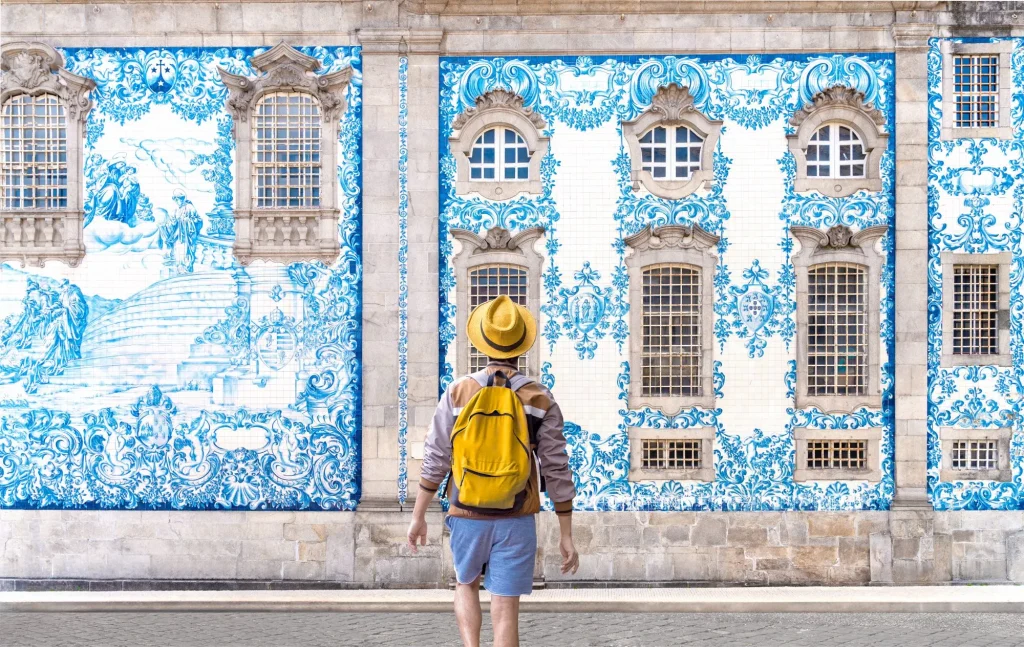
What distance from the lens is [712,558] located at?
13.6 m

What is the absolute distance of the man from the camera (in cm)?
624

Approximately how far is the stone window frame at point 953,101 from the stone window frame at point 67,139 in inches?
406

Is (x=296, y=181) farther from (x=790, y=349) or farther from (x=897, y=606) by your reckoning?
(x=897, y=606)

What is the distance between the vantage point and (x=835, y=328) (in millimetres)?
13766

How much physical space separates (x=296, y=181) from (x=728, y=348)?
5.63 meters

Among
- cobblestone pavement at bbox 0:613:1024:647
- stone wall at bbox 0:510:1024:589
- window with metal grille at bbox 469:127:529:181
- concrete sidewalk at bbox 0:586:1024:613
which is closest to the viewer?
cobblestone pavement at bbox 0:613:1024:647

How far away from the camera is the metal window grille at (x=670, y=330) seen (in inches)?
542

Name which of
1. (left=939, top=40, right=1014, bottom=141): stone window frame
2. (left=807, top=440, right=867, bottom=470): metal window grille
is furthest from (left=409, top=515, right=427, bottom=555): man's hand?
(left=939, top=40, right=1014, bottom=141): stone window frame

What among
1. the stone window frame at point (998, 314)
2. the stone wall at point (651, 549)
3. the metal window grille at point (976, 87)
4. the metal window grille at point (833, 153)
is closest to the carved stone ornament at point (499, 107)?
the metal window grille at point (833, 153)

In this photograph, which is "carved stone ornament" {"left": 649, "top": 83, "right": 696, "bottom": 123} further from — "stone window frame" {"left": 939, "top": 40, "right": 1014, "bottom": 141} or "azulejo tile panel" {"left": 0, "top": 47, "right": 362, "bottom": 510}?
"azulejo tile panel" {"left": 0, "top": 47, "right": 362, "bottom": 510}

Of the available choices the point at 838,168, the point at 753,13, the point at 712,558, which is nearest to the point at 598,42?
the point at 753,13

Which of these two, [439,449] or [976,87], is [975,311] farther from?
[439,449]

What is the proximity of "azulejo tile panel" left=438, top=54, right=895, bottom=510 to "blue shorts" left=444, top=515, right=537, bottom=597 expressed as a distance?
7.43 metres

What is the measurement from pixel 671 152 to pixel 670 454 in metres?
3.67
